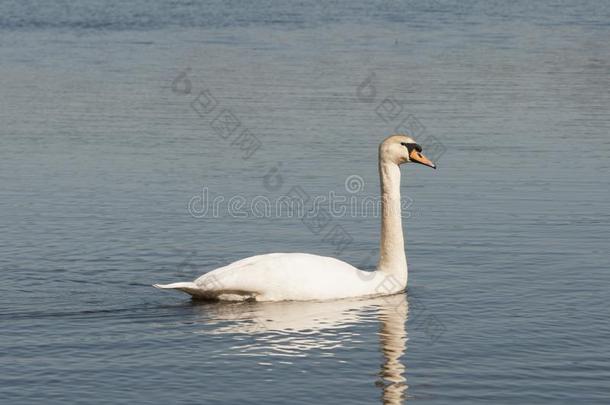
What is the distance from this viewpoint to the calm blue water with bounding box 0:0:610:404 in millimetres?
10492

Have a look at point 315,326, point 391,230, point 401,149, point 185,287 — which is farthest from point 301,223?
point 315,326

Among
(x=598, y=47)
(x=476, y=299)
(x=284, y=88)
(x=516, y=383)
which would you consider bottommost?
(x=516, y=383)

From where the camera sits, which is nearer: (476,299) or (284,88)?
(476,299)

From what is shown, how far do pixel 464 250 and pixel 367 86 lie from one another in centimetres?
1321

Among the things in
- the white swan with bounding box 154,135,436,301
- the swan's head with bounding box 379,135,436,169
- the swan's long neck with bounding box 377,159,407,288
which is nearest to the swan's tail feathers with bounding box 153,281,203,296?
the white swan with bounding box 154,135,436,301

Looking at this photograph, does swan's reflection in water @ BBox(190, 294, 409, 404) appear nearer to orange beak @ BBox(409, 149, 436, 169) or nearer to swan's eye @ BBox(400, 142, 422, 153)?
orange beak @ BBox(409, 149, 436, 169)

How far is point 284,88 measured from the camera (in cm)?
2786

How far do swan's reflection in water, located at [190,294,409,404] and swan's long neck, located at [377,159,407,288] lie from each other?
12.2 inches

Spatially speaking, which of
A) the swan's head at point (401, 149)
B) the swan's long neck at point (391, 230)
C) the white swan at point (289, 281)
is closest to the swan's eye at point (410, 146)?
the swan's head at point (401, 149)

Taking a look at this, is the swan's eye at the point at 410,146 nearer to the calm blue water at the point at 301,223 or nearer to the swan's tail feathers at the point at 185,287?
the calm blue water at the point at 301,223

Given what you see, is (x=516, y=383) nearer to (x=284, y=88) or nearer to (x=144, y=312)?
(x=144, y=312)

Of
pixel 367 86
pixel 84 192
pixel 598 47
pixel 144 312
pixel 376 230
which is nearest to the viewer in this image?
pixel 144 312

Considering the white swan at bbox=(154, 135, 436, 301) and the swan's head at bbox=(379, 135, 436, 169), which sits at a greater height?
the swan's head at bbox=(379, 135, 436, 169)

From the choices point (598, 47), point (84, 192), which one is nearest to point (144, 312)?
point (84, 192)
